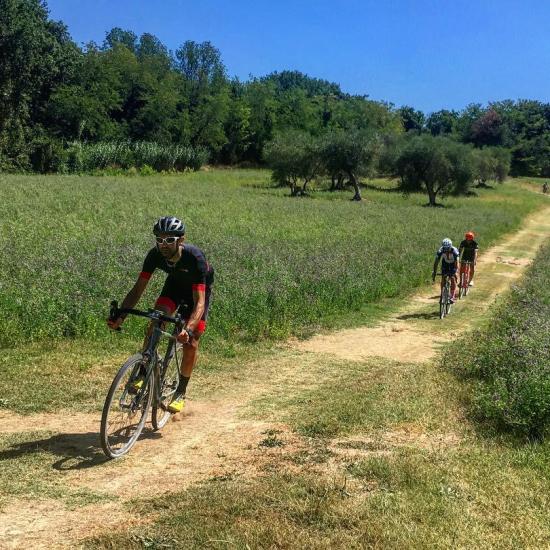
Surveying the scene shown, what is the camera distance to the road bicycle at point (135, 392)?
583cm

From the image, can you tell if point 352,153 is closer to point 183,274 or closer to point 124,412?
point 183,274

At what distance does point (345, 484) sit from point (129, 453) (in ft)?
7.45

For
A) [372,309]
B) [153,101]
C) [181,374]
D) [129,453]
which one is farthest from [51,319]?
[153,101]

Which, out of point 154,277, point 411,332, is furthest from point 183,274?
point 411,332

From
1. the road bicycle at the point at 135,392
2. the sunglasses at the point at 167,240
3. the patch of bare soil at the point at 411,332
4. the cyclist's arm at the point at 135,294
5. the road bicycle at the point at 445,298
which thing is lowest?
the patch of bare soil at the point at 411,332

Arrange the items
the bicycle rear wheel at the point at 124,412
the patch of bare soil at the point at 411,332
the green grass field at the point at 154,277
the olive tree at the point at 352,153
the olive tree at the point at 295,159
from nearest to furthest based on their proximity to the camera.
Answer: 1. the bicycle rear wheel at the point at 124,412
2. the green grass field at the point at 154,277
3. the patch of bare soil at the point at 411,332
4. the olive tree at the point at 352,153
5. the olive tree at the point at 295,159

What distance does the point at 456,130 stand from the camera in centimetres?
15175

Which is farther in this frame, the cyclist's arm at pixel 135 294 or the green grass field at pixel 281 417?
the cyclist's arm at pixel 135 294

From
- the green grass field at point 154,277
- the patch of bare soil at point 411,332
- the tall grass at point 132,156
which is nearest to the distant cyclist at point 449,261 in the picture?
the patch of bare soil at point 411,332

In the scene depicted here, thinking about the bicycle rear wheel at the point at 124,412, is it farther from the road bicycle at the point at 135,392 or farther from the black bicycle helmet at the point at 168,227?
the black bicycle helmet at the point at 168,227

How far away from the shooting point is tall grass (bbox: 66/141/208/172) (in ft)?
229

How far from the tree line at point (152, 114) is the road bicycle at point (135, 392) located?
55320mm

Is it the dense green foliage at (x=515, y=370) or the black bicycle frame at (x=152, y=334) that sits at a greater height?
the black bicycle frame at (x=152, y=334)

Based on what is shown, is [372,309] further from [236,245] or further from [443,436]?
[443,436]
